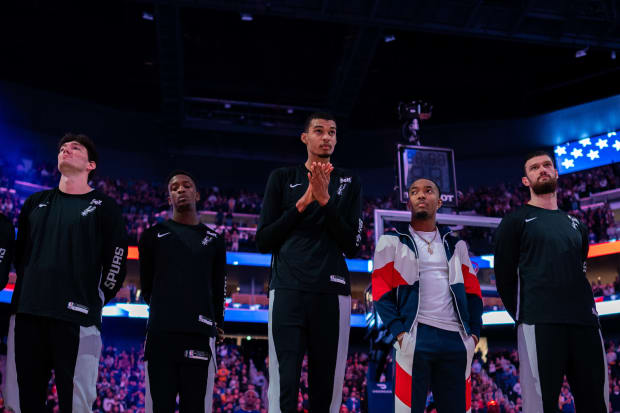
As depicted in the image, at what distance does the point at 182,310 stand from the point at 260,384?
14.3 metres

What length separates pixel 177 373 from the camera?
3.85m

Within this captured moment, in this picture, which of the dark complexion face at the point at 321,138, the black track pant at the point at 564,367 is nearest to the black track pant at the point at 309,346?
the dark complexion face at the point at 321,138

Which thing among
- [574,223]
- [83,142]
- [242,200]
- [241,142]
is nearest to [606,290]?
A: [242,200]

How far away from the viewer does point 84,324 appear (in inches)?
134

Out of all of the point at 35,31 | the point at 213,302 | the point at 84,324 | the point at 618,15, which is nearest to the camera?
the point at 84,324

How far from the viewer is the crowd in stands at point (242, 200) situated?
876 inches

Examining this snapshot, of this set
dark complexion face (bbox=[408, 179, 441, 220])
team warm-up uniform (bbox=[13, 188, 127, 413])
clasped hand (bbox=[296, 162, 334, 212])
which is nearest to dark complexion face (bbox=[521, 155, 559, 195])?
dark complexion face (bbox=[408, 179, 441, 220])

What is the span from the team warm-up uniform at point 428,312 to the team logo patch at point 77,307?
177 centimetres

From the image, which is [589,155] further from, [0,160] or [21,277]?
[21,277]

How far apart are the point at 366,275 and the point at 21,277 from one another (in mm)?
24028

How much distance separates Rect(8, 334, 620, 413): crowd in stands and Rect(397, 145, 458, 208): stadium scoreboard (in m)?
4.41

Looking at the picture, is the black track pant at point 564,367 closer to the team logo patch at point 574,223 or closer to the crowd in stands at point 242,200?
the team logo patch at point 574,223

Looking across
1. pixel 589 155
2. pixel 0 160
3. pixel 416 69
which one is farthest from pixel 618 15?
pixel 0 160

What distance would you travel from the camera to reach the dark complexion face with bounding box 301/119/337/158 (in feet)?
12.3
